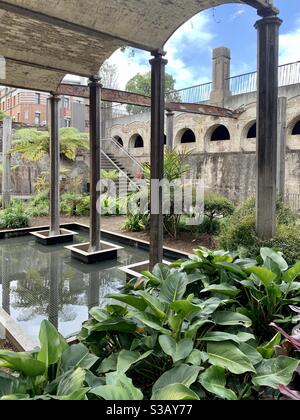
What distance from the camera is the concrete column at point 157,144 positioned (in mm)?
4055

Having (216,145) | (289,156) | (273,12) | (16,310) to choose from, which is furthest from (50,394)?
(216,145)

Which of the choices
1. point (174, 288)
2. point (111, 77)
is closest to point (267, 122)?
point (174, 288)

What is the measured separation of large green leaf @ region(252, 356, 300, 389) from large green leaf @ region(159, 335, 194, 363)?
0.29 m

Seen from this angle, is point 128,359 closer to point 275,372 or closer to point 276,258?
point 275,372

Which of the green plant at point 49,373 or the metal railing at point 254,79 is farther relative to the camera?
the metal railing at point 254,79

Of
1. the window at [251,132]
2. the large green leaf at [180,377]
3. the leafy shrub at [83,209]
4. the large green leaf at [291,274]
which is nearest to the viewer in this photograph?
the large green leaf at [180,377]

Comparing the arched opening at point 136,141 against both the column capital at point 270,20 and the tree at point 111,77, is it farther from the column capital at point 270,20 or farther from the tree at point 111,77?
the column capital at point 270,20

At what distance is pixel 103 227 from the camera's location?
27.3 ft

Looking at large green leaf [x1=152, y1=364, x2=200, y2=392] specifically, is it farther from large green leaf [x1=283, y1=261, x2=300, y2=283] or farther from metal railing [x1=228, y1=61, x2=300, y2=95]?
metal railing [x1=228, y1=61, x2=300, y2=95]

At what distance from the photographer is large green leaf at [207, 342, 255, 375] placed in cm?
136

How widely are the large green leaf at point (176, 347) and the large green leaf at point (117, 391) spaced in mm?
233

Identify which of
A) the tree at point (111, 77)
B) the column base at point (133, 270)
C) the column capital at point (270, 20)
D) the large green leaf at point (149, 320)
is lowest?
the column base at point (133, 270)

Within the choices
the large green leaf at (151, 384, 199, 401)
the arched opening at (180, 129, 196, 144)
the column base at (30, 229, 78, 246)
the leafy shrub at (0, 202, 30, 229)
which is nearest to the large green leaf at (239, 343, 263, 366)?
the large green leaf at (151, 384, 199, 401)

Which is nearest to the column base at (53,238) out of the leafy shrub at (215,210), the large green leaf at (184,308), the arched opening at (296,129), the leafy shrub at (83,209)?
the leafy shrub at (83,209)
